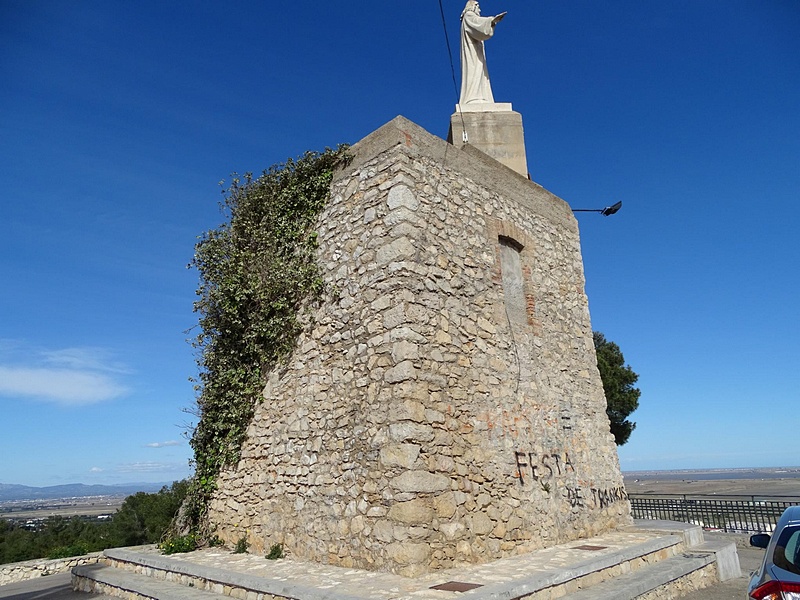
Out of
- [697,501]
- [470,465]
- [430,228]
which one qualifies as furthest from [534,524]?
[697,501]

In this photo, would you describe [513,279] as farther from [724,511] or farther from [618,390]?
[618,390]

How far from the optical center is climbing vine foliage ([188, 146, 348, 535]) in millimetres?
7984

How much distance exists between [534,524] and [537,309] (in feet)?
10.6

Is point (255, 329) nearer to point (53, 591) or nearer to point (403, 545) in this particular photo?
point (403, 545)

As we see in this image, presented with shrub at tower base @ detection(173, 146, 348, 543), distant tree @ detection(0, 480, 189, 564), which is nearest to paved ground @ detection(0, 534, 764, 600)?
shrub at tower base @ detection(173, 146, 348, 543)

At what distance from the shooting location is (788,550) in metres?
3.67

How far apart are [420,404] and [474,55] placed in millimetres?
7550

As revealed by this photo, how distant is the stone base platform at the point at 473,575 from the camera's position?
16.8 ft

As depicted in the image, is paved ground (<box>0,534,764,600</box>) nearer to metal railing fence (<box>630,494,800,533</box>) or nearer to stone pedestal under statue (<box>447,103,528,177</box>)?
metal railing fence (<box>630,494,800,533</box>)

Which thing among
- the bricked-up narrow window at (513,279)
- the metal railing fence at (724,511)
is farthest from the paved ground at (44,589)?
the metal railing fence at (724,511)

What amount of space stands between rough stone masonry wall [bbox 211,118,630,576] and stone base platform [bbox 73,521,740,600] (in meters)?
0.34

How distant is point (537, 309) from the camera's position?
345 inches

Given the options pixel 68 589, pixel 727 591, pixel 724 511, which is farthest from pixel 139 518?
pixel 727 591

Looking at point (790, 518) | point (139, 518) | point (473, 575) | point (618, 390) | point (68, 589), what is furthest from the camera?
point (139, 518)
